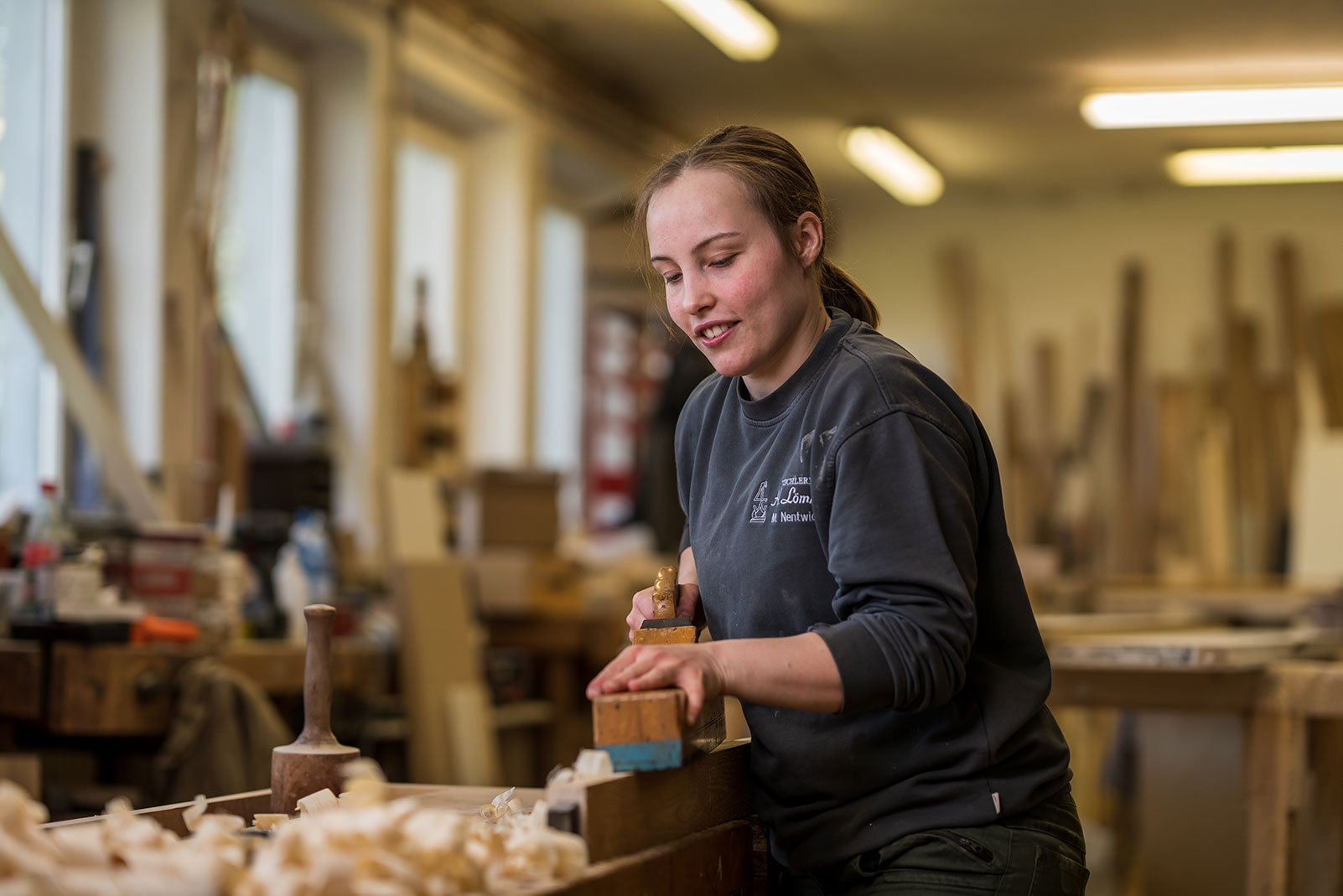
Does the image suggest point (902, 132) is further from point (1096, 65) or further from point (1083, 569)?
point (1083, 569)

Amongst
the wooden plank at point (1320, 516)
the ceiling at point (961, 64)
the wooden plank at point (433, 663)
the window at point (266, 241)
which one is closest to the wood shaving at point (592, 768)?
the wooden plank at point (433, 663)

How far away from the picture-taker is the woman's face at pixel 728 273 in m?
1.53

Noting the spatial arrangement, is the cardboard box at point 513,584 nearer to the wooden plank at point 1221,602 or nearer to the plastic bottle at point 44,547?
the wooden plank at point 1221,602

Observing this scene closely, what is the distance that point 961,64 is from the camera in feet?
22.4

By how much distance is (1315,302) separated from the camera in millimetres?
8945

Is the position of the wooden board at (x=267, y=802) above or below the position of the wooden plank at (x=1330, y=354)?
below

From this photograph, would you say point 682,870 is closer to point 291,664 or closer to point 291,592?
point 291,664

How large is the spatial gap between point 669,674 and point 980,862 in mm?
410

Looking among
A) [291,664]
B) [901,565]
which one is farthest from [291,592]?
[901,565]

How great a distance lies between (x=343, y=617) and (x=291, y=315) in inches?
68.0

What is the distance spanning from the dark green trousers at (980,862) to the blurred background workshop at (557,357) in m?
0.72

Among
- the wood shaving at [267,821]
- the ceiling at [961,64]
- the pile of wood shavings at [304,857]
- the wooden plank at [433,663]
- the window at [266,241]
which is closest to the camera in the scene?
the pile of wood shavings at [304,857]

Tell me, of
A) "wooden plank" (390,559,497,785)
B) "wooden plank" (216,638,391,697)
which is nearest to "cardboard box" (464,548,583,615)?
"wooden plank" (390,559,497,785)

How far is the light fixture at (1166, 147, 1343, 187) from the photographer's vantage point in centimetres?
789
